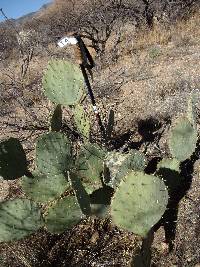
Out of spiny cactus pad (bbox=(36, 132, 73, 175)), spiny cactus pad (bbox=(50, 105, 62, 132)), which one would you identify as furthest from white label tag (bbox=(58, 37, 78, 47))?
spiny cactus pad (bbox=(36, 132, 73, 175))

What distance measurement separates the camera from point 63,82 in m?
3.63

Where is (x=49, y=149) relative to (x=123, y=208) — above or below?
above

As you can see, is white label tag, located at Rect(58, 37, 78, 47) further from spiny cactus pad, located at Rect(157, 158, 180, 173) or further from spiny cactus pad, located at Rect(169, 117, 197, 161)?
spiny cactus pad, located at Rect(157, 158, 180, 173)

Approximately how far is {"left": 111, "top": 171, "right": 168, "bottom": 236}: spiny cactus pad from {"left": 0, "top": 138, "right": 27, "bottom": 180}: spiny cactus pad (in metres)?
0.81

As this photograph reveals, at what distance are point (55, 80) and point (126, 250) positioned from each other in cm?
145

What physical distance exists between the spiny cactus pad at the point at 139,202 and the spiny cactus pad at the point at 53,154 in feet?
1.89

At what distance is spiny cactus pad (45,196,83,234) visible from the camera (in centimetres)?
280

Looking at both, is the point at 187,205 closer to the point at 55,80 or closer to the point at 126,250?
the point at 126,250

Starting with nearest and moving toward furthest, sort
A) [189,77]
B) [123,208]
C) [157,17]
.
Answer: [123,208] → [189,77] → [157,17]

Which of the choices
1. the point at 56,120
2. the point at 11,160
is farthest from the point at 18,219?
the point at 56,120

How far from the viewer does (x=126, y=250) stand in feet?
9.65

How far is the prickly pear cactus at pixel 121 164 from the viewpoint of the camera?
286cm

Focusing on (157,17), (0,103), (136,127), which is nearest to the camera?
(136,127)

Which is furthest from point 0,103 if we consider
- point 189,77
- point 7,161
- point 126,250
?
point 126,250
